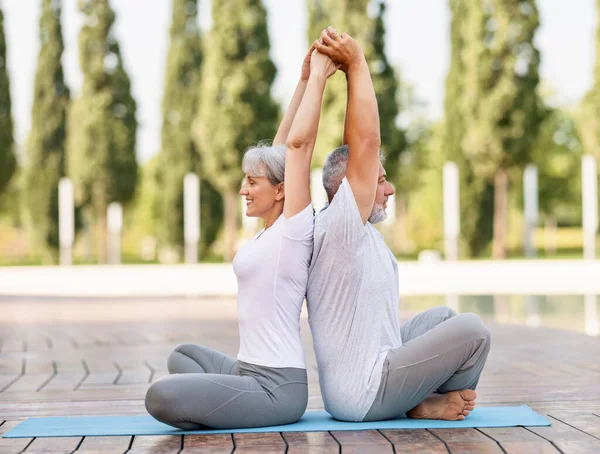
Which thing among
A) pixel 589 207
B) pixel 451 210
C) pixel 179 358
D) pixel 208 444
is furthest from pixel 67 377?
pixel 589 207

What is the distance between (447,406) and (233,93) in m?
21.6

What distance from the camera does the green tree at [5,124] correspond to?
26.6 m

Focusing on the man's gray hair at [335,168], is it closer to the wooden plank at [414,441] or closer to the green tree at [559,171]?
the wooden plank at [414,441]

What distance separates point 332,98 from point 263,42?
9.97 feet

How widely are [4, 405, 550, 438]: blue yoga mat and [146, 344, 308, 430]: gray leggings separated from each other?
0.04m

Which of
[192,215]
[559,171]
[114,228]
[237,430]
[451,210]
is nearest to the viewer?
[237,430]

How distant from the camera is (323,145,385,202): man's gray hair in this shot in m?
3.18

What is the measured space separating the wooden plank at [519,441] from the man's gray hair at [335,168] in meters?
0.95

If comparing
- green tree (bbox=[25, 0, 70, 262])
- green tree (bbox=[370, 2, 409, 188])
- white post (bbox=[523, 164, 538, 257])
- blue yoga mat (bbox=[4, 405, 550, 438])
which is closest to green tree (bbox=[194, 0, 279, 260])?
green tree (bbox=[370, 2, 409, 188])

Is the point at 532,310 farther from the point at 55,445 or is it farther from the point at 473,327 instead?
the point at 55,445

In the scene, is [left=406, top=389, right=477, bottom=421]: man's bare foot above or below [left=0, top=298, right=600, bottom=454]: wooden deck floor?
above

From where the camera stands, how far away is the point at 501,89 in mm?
23219

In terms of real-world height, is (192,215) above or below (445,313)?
above

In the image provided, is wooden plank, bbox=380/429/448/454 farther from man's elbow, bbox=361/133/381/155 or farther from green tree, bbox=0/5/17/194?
green tree, bbox=0/5/17/194
